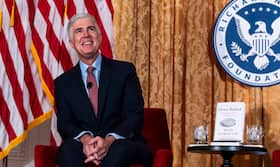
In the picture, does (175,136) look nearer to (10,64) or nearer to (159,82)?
(159,82)

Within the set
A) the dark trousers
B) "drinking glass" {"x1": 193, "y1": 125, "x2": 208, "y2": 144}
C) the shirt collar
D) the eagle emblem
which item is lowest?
"drinking glass" {"x1": 193, "y1": 125, "x2": 208, "y2": 144}

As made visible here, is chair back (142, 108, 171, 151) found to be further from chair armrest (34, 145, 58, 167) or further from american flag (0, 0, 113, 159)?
american flag (0, 0, 113, 159)

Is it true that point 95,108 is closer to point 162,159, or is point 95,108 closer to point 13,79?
point 162,159

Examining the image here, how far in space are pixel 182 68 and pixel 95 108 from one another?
5.86 feet

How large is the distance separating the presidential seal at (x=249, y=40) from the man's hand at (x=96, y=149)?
217 centimetres

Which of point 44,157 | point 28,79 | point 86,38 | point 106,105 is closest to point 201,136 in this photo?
point 106,105

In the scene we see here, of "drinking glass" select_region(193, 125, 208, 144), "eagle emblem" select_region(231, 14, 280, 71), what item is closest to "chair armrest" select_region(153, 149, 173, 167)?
"drinking glass" select_region(193, 125, 208, 144)

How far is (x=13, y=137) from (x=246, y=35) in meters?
2.35

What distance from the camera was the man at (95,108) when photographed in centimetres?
335

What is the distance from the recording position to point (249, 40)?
5.28 metres

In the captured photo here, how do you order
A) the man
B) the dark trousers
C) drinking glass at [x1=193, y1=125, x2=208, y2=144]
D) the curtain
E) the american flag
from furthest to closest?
the curtain → the american flag → drinking glass at [x1=193, y1=125, x2=208, y2=144] → the man → the dark trousers

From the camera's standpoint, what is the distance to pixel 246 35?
208 inches

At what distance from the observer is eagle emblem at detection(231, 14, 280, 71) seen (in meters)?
5.20

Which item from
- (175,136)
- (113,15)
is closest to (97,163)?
(175,136)
